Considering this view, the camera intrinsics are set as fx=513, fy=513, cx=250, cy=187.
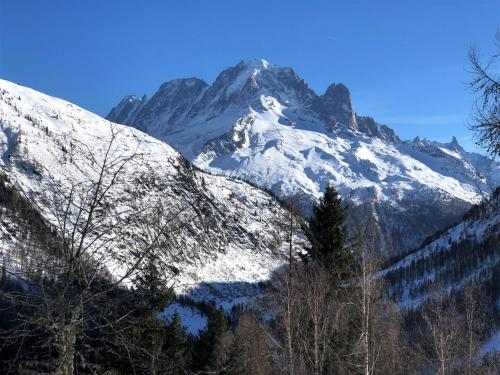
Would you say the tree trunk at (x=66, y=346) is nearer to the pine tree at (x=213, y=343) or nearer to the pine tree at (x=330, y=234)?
the pine tree at (x=330, y=234)

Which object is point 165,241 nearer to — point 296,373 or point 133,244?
point 133,244

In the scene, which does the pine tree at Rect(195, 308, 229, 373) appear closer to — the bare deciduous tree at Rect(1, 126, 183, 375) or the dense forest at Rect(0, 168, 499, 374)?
the dense forest at Rect(0, 168, 499, 374)

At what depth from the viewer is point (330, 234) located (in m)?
26.7

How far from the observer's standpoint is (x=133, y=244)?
10125 millimetres

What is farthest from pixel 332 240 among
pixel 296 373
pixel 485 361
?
pixel 485 361

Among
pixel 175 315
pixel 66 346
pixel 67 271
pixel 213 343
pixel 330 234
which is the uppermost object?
pixel 330 234

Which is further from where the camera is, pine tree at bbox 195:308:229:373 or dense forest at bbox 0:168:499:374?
pine tree at bbox 195:308:229:373

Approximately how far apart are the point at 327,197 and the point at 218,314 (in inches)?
1182

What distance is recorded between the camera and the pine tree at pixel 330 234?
25734 millimetres

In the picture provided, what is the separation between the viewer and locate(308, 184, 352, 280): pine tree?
25734 millimetres

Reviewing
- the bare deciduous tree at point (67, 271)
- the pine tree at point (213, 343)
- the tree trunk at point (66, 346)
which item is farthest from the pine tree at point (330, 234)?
the pine tree at point (213, 343)

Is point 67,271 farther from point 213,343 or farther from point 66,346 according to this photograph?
point 213,343

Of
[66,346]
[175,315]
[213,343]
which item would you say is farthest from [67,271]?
[213,343]

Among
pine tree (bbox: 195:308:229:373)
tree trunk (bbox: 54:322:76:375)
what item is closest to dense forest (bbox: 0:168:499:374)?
tree trunk (bbox: 54:322:76:375)
